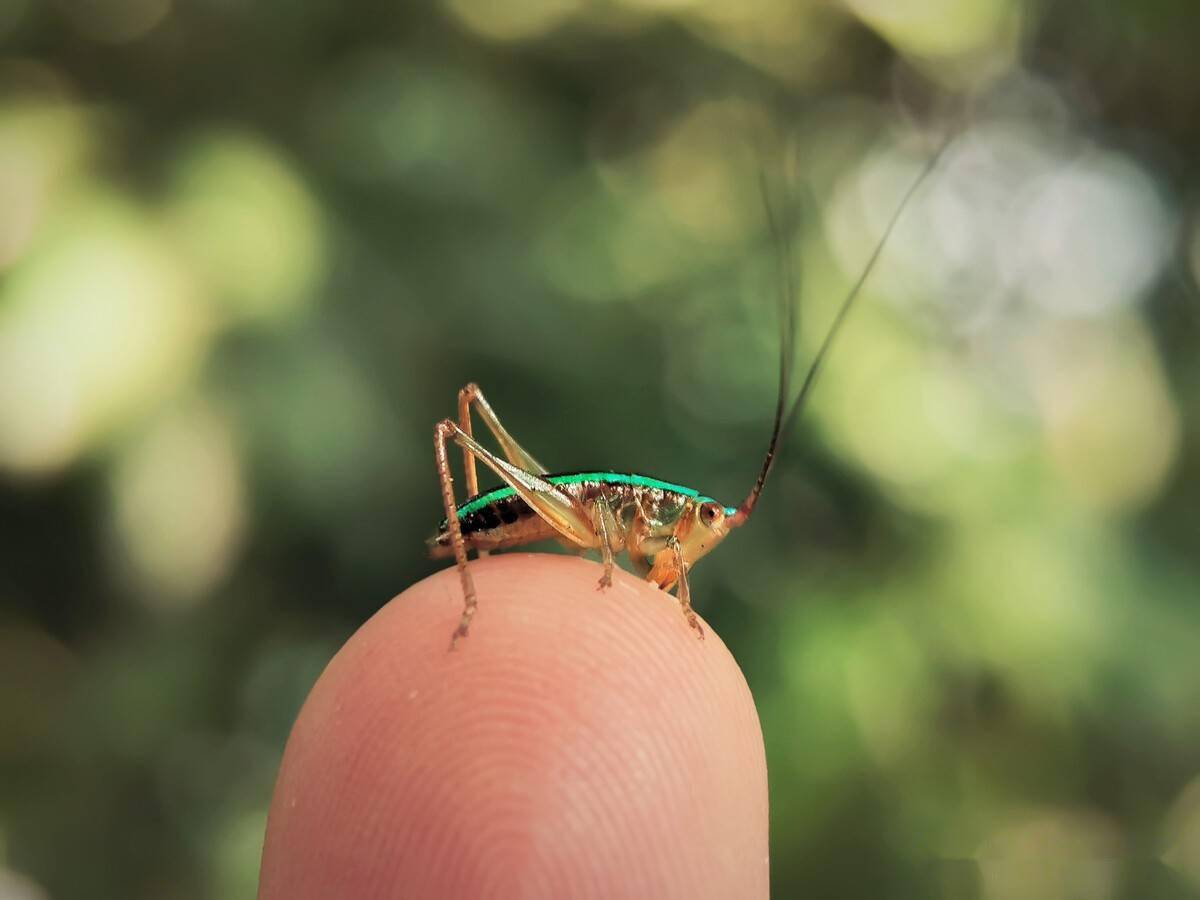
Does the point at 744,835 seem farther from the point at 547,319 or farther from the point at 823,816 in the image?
the point at 547,319

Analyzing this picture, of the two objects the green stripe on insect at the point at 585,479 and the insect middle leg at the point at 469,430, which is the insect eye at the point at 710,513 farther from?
the insect middle leg at the point at 469,430

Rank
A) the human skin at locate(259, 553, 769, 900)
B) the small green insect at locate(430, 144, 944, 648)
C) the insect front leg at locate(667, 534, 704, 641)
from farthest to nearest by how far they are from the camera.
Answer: the small green insect at locate(430, 144, 944, 648)
the insect front leg at locate(667, 534, 704, 641)
the human skin at locate(259, 553, 769, 900)

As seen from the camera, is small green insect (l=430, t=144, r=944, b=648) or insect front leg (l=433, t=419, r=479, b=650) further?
small green insect (l=430, t=144, r=944, b=648)

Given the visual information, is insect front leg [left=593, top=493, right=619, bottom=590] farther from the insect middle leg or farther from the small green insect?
the insect middle leg

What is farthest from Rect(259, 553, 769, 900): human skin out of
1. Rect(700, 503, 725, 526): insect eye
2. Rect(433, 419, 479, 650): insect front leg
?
Rect(700, 503, 725, 526): insect eye

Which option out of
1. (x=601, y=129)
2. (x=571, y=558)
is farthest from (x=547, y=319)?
(x=571, y=558)

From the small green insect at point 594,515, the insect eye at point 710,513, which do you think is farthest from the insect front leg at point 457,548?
the insect eye at point 710,513

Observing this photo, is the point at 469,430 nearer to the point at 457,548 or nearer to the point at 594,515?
the point at 594,515
